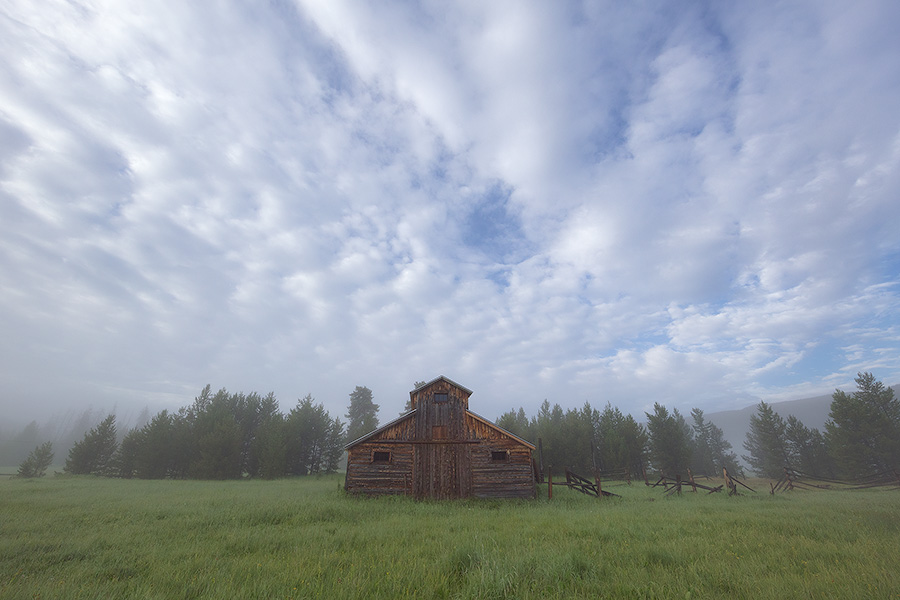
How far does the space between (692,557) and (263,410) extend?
63046 mm

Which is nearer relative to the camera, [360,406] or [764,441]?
[764,441]

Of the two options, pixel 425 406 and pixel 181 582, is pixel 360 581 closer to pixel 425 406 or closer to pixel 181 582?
pixel 181 582

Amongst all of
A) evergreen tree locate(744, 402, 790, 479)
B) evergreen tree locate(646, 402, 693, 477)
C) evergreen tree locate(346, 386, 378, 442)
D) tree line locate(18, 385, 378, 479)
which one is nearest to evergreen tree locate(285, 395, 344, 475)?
tree line locate(18, 385, 378, 479)

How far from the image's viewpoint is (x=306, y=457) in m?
53.4

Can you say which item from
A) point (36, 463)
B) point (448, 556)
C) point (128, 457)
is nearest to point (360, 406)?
point (128, 457)


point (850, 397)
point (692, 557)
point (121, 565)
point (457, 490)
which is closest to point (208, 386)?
point (457, 490)

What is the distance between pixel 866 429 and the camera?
39.8 m

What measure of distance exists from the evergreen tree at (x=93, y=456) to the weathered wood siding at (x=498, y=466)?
184 feet

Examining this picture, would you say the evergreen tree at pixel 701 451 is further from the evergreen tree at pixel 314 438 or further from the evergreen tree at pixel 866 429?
the evergreen tree at pixel 314 438

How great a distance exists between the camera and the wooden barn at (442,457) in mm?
22297

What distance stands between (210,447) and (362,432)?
70.4 ft

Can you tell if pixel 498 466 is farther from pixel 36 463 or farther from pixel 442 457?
pixel 36 463

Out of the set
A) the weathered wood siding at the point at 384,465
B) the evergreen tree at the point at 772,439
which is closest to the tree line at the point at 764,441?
the evergreen tree at the point at 772,439

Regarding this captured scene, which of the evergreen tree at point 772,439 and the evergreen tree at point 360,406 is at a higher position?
the evergreen tree at point 360,406
